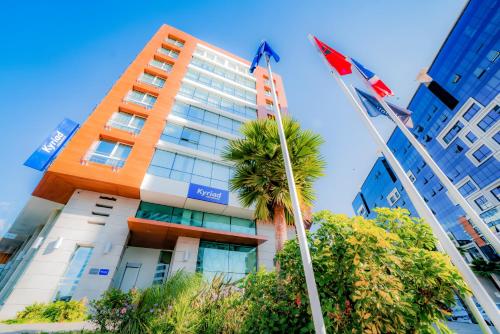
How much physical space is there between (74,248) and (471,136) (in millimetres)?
45747

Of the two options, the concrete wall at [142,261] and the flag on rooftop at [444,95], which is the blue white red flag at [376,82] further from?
the flag on rooftop at [444,95]

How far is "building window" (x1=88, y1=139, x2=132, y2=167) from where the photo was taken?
11953mm

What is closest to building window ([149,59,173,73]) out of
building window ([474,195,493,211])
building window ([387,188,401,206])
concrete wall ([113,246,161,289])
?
concrete wall ([113,246,161,289])

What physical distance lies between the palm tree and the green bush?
7.88 metres

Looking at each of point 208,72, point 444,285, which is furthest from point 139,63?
point 444,285

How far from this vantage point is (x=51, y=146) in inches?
488

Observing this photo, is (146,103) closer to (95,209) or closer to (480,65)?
(95,209)

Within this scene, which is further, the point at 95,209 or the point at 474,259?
the point at 474,259

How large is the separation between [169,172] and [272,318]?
1173cm

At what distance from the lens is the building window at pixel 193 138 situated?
1523 cm

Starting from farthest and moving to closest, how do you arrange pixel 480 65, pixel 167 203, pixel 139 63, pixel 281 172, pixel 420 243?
pixel 480 65 → pixel 139 63 → pixel 167 203 → pixel 281 172 → pixel 420 243

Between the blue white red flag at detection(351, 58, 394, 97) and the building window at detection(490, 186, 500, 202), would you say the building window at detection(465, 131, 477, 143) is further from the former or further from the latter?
the blue white red flag at detection(351, 58, 394, 97)

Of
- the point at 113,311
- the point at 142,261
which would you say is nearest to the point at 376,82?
the point at 113,311

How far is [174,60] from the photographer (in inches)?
786
